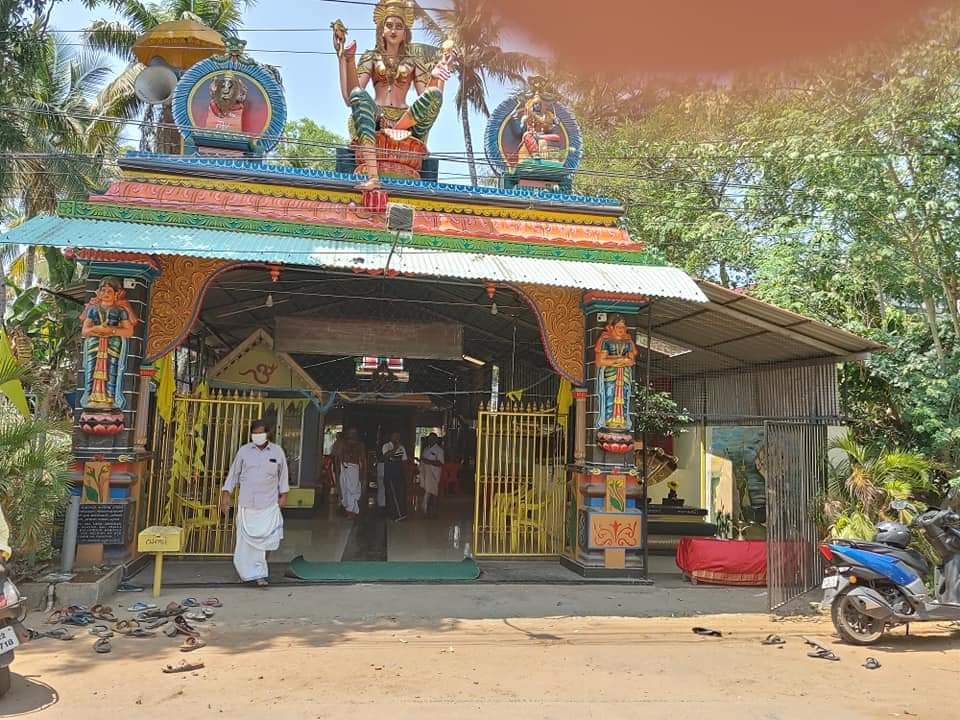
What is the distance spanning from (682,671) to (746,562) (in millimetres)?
3577

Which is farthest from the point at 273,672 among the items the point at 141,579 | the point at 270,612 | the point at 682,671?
the point at 141,579

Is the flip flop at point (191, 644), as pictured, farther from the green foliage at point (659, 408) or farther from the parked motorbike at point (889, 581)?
the green foliage at point (659, 408)

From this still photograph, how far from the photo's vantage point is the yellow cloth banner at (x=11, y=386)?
7227 mm

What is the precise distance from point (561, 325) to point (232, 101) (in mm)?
5055

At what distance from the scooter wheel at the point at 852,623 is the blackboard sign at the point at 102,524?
7.01 m

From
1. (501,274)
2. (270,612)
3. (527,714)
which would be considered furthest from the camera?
(501,274)

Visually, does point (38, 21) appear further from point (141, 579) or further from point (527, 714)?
point (527, 714)

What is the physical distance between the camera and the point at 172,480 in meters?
9.04

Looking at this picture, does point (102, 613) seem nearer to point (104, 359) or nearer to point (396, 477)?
point (104, 359)

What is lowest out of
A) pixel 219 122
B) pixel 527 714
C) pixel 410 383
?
pixel 527 714

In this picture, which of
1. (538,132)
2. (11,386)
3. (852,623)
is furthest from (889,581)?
(11,386)

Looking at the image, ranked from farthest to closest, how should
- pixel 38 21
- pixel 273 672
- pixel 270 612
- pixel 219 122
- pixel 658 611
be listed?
1. pixel 38 21
2. pixel 219 122
3. pixel 658 611
4. pixel 270 612
5. pixel 273 672

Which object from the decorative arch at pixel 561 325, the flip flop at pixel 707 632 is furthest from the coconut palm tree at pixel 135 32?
the flip flop at pixel 707 632

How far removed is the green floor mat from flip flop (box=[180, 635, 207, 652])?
234cm
